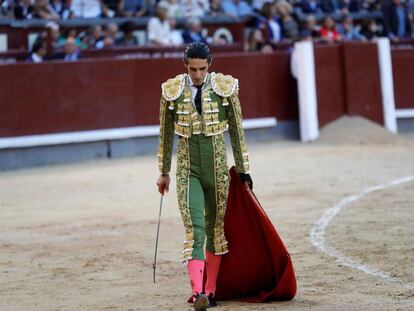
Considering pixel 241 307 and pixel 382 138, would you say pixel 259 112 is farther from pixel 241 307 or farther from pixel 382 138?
pixel 241 307

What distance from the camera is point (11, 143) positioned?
12234 millimetres

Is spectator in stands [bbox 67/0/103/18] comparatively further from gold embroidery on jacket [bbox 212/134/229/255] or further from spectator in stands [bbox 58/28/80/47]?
gold embroidery on jacket [bbox 212/134/229/255]

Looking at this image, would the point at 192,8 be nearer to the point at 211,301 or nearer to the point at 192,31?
the point at 192,31

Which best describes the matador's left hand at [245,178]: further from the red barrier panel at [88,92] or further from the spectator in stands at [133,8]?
the spectator in stands at [133,8]

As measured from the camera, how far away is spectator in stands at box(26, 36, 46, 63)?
12.7m

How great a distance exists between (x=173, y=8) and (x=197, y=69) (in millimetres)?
10022

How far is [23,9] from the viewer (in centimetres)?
1332

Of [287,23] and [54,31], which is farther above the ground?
[54,31]

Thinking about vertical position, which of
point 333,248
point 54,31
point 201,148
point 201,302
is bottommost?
point 333,248

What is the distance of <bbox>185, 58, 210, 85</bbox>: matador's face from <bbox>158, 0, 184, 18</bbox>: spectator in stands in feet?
31.7

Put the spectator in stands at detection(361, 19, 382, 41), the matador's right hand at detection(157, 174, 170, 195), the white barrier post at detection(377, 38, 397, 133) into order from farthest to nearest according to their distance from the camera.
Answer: the spectator in stands at detection(361, 19, 382, 41) → the white barrier post at detection(377, 38, 397, 133) → the matador's right hand at detection(157, 174, 170, 195)

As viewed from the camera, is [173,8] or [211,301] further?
[173,8]

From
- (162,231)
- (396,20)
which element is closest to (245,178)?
(162,231)

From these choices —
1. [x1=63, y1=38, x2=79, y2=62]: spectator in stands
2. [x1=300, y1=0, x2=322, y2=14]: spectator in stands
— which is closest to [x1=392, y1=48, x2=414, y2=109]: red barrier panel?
[x1=300, y1=0, x2=322, y2=14]: spectator in stands
